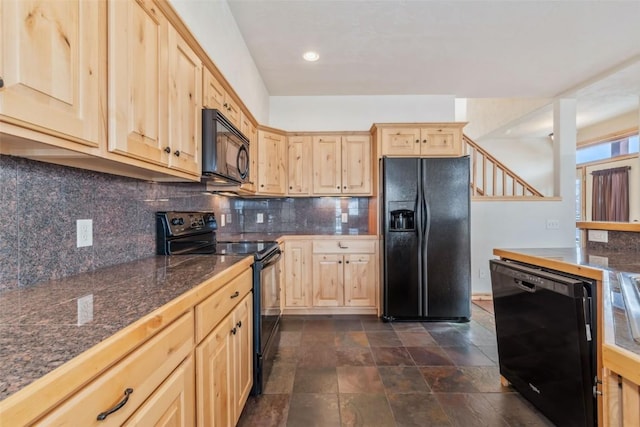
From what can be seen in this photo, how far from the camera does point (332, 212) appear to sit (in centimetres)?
376

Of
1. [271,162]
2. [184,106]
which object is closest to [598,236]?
[184,106]

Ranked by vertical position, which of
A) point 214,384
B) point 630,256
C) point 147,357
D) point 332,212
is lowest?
point 214,384

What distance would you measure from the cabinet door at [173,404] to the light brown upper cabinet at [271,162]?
2.30m

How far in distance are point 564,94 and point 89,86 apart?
491 centimetres

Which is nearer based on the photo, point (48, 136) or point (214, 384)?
point (48, 136)

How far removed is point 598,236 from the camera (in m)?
1.89

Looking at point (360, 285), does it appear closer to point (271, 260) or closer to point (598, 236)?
point (271, 260)

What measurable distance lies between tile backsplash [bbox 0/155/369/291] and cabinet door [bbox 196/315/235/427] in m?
0.63

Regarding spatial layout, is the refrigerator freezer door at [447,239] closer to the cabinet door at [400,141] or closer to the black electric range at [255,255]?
the cabinet door at [400,141]

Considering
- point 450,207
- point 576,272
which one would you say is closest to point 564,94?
point 450,207

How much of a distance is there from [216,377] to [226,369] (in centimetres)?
13

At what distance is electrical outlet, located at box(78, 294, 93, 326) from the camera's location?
0.69 metres

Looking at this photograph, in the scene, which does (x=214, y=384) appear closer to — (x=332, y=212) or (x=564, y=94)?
(x=332, y=212)

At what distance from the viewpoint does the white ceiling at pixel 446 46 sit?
223cm
